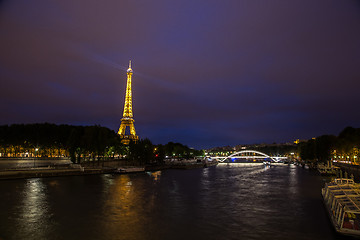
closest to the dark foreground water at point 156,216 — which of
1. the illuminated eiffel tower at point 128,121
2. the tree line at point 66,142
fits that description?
the tree line at point 66,142

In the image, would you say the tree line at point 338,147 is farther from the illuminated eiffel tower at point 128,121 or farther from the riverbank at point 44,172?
the illuminated eiffel tower at point 128,121

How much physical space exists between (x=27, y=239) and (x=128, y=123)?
308 ft

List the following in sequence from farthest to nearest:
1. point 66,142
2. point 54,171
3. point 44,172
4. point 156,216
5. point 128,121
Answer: point 128,121
point 66,142
point 54,171
point 44,172
point 156,216

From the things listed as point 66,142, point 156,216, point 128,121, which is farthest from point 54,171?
point 128,121

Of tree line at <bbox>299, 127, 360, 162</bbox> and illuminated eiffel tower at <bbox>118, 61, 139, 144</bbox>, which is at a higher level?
illuminated eiffel tower at <bbox>118, 61, 139, 144</bbox>

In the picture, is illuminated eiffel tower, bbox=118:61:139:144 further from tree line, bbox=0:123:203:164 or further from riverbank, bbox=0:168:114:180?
riverbank, bbox=0:168:114:180

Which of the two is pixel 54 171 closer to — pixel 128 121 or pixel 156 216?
pixel 156 216

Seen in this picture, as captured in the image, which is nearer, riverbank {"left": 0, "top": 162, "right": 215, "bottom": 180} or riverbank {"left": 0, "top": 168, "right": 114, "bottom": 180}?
riverbank {"left": 0, "top": 168, "right": 114, "bottom": 180}

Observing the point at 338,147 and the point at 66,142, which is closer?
the point at 66,142

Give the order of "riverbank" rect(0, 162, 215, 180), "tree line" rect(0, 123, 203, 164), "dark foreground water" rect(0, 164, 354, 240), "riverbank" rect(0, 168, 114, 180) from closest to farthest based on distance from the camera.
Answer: "dark foreground water" rect(0, 164, 354, 240) < "riverbank" rect(0, 168, 114, 180) < "riverbank" rect(0, 162, 215, 180) < "tree line" rect(0, 123, 203, 164)

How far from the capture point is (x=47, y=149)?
265 ft

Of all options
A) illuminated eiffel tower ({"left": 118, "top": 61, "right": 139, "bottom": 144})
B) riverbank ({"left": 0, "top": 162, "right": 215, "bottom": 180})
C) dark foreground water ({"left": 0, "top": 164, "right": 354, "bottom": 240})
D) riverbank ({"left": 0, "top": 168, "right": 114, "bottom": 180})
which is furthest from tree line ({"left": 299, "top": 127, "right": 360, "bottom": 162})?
illuminated eiffel tower ({"left": 118, "top": 61, "right": 139, "bottom": 144})

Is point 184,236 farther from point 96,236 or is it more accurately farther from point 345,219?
point 345,219

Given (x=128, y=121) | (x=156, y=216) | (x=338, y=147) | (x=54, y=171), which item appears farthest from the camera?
(x=128, y=121)
